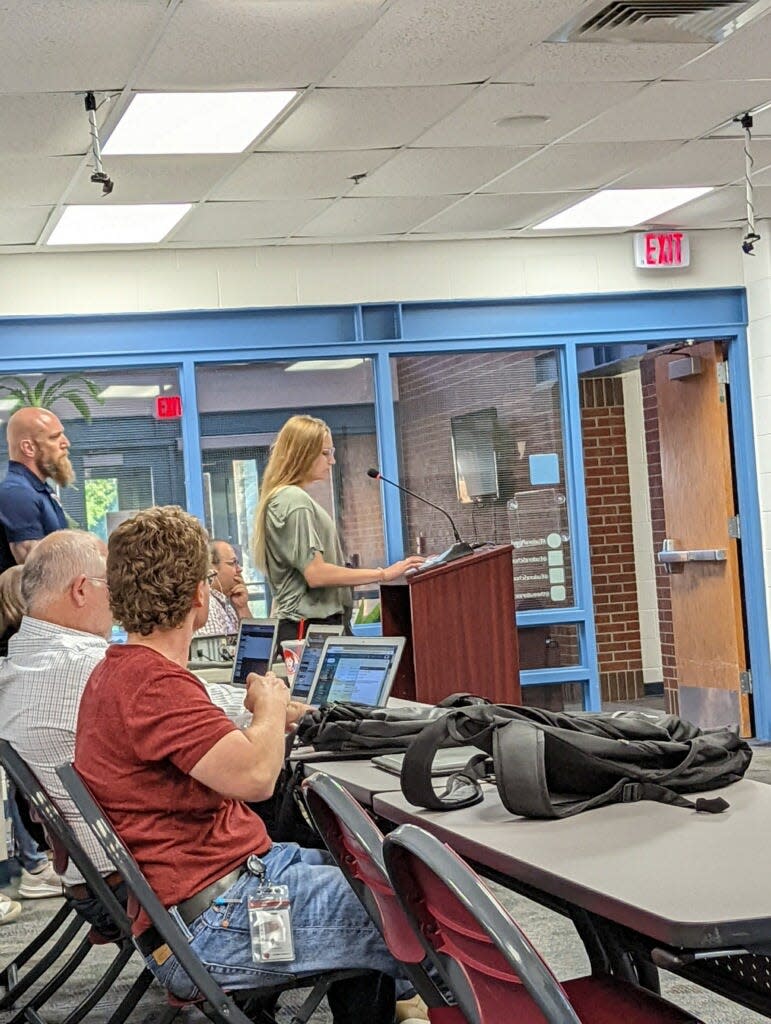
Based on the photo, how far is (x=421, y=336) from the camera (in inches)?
305

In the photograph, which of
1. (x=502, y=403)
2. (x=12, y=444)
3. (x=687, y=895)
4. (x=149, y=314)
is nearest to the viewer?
(x=687, y=895)

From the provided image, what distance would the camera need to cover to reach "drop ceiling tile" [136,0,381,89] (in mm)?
4105

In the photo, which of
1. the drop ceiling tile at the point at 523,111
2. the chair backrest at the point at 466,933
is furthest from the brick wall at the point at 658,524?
the chair backrest at the point at 466,933

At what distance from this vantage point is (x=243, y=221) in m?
6.85

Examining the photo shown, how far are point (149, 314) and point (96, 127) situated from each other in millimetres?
2344

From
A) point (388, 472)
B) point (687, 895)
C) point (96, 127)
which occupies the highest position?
point (96, 127)

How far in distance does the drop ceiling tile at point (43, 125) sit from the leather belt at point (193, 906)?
3.19 metres

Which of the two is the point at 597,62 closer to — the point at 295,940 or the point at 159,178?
the point at 159,178

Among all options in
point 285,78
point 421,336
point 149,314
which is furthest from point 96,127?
point 421,336

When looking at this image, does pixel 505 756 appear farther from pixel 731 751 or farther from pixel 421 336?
pixel 421 336

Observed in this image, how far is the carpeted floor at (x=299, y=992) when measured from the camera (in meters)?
3.60

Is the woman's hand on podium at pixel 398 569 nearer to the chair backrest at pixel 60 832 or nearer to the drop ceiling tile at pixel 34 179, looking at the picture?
the drop ceiling tile at pixel 34 179

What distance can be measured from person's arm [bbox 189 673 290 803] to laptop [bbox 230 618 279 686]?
6.37ft

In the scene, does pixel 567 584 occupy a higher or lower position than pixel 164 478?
lower
